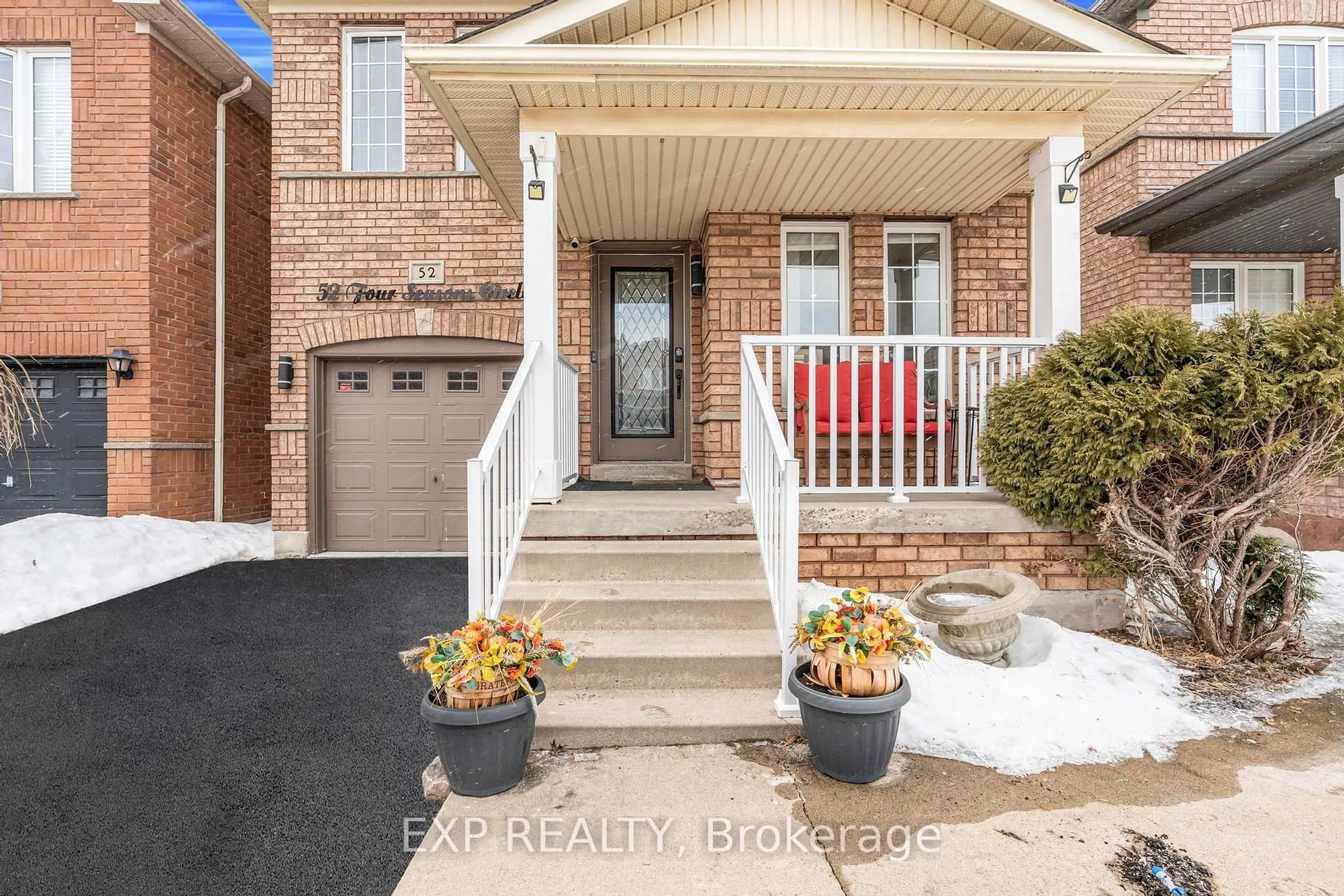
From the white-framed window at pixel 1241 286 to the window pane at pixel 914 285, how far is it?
9.14 ft

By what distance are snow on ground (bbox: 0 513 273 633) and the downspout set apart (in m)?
0.59

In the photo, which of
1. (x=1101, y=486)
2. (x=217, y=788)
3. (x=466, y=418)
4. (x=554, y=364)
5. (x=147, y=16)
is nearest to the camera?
(x=217, y=788)

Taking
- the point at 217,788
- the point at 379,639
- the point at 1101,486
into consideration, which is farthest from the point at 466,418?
the point at 1101,486

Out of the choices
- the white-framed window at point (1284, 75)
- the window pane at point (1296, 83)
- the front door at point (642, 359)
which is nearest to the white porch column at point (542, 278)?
the front door at point (642, 359)

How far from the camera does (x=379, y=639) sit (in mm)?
3895

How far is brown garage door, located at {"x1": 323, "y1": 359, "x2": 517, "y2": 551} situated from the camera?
634 centimetres

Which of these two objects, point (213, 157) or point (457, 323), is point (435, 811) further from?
point (213, 157)

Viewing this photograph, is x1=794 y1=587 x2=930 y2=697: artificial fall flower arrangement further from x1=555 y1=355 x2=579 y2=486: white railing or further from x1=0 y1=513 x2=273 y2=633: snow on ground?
x1=0 y1=513 x2=273 y2=633: snow on ground

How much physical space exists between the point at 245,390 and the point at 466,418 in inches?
115

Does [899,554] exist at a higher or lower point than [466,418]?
lower

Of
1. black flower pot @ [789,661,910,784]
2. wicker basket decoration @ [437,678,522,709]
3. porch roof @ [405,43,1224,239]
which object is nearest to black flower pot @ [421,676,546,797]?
wicker basket decoration @ [437,678,522,709]

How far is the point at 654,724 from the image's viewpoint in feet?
7.98

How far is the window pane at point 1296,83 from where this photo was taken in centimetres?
637

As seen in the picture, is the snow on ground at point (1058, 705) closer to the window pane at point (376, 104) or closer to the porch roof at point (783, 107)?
the porch roof at point (783, 107)
